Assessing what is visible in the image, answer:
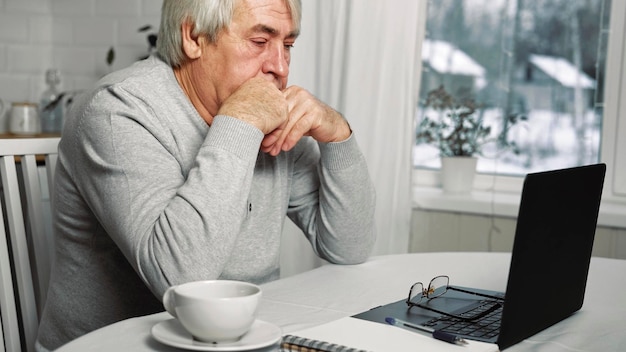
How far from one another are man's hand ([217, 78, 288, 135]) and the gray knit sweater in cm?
3

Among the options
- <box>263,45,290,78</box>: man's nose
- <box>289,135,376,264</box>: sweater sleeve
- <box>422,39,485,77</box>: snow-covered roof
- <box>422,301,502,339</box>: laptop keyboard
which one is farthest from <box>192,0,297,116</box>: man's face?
<box>422,39,485,77</box>: snow-covered roof

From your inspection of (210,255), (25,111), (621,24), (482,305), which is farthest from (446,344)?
Answer: (25,111)

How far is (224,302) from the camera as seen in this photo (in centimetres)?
84

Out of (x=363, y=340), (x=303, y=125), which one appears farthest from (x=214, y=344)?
(x=303, y=125)

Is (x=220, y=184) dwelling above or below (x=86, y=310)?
above

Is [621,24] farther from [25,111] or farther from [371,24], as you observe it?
[25,111]

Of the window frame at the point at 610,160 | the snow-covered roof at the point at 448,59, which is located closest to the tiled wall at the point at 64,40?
the snow-covered roof at the point at 448,59

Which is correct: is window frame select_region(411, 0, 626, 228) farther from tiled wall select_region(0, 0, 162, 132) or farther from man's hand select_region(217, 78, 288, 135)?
tiled wall select_region(0, 0, 162, 132)

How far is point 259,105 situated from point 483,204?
4.05 feet

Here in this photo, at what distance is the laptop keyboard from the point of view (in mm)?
987

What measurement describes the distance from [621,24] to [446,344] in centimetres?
169

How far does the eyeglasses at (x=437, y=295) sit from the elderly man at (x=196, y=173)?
284 millimetres

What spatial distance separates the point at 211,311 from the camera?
0.84 metres

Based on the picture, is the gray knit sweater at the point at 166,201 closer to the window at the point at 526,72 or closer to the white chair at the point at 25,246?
the white chair at the point at 25,246
